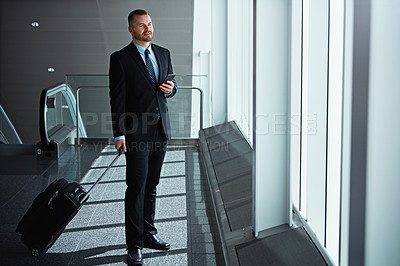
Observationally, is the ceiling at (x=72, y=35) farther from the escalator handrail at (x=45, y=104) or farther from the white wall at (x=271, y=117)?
the white wall at (x=271, y=117)

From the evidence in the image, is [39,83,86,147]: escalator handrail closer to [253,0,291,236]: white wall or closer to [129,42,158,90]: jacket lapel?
[129,42,158,90]: jacket lapel

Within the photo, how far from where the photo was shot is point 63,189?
4.25m

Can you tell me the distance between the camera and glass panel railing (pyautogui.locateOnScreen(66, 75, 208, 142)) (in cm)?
965

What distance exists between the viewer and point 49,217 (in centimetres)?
420

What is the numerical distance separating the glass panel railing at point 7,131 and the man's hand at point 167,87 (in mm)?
7336

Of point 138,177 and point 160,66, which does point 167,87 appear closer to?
point 160,66

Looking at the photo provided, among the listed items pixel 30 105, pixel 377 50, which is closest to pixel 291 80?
pixel 377 50

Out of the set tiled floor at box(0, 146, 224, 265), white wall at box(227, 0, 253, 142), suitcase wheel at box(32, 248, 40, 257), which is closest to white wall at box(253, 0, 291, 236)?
tiled floor at box(0, 146, 224, 265)

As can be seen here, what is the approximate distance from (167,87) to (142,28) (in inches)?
18.3

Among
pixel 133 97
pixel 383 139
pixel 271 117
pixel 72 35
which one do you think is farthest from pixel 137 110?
pixel 72 35

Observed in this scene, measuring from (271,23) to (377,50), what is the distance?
6.22ft

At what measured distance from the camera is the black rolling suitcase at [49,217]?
4.19 meters

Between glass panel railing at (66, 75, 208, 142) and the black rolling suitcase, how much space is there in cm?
542

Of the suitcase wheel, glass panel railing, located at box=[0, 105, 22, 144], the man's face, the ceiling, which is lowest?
the suitcase wheel
